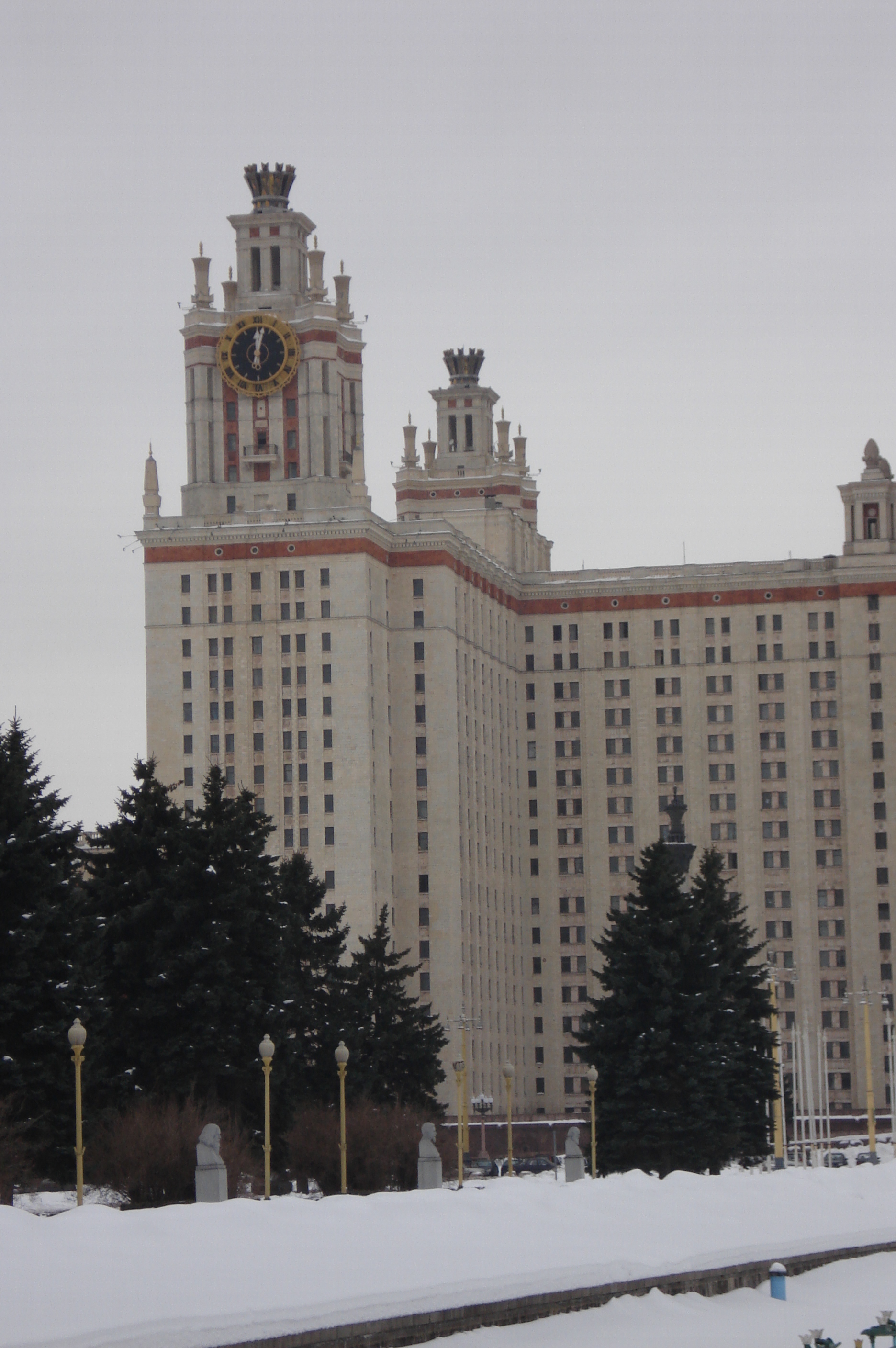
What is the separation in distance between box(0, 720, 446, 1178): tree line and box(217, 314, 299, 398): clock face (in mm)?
78023

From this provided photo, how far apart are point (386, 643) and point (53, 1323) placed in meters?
134

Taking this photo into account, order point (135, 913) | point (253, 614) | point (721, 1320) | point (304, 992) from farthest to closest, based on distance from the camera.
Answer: point (253, 614) → point (304, 992) → point (135, 913) → point (721, 1320)

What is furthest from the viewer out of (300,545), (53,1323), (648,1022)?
(300,545)

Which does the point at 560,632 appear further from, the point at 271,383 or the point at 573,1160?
the point at 573,1160

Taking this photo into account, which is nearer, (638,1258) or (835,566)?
(638,1258)

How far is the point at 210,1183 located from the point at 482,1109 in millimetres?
111430

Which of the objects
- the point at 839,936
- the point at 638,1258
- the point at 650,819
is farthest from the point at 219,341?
the point at 638,1258

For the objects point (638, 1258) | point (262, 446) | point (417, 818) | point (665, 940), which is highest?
point (262, 446)

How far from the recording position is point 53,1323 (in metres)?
37.6

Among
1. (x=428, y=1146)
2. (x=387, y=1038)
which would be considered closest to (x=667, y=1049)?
(x=387, y=1038)

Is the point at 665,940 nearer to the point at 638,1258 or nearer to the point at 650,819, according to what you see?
the point at 638,1258

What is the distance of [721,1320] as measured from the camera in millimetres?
52562

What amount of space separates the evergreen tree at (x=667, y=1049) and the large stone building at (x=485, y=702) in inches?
2519

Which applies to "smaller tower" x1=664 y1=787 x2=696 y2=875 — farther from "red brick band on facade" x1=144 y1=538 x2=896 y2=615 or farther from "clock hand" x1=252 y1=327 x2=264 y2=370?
"clock hand" x1=252 y1=327 x2=264 y2=370
